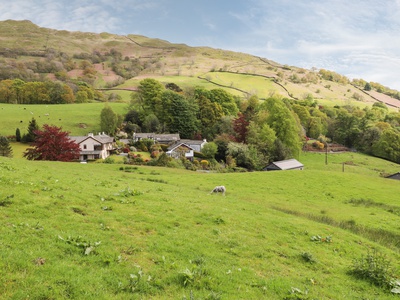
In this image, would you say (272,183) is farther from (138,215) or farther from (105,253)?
(105,253)

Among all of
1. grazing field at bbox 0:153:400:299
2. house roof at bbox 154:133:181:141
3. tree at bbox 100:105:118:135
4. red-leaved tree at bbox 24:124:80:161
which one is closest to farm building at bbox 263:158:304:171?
house roof at bbox 154:133:181:141

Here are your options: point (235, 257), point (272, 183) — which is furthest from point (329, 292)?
point (272, 183)

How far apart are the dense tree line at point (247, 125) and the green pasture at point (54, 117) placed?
12.7m

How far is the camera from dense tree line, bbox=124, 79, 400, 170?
2795 inches

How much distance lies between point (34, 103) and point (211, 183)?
106m

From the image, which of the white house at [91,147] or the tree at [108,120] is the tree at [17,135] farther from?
the tree at [108,120]

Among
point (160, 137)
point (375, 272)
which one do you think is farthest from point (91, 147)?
point (375, 272)

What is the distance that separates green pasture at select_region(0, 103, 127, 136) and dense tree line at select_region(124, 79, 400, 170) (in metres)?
12.7

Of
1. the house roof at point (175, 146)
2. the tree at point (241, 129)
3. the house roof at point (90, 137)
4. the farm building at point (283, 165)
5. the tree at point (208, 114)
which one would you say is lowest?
the farm building at point (283, 165)

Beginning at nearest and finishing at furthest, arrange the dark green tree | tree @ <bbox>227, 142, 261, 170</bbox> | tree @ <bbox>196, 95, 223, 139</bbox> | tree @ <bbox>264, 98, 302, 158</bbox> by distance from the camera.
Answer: tree @ <bbox>227, 142, 261, 170</bbox> → tree @ <bbox>264, 98, 302, 158</bbox> → the dark green tree → tree @ <bbox>196, 95, 223, 139</bbox>

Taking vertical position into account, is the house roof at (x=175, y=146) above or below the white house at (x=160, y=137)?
below

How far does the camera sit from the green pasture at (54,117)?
85.5m

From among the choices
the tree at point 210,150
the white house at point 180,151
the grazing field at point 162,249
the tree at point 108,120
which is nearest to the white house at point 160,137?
the white house at point 180,151

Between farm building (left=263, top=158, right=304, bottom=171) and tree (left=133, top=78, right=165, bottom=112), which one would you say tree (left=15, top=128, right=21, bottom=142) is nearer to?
tree (left=133, top=78, right=165, bottom=112)
